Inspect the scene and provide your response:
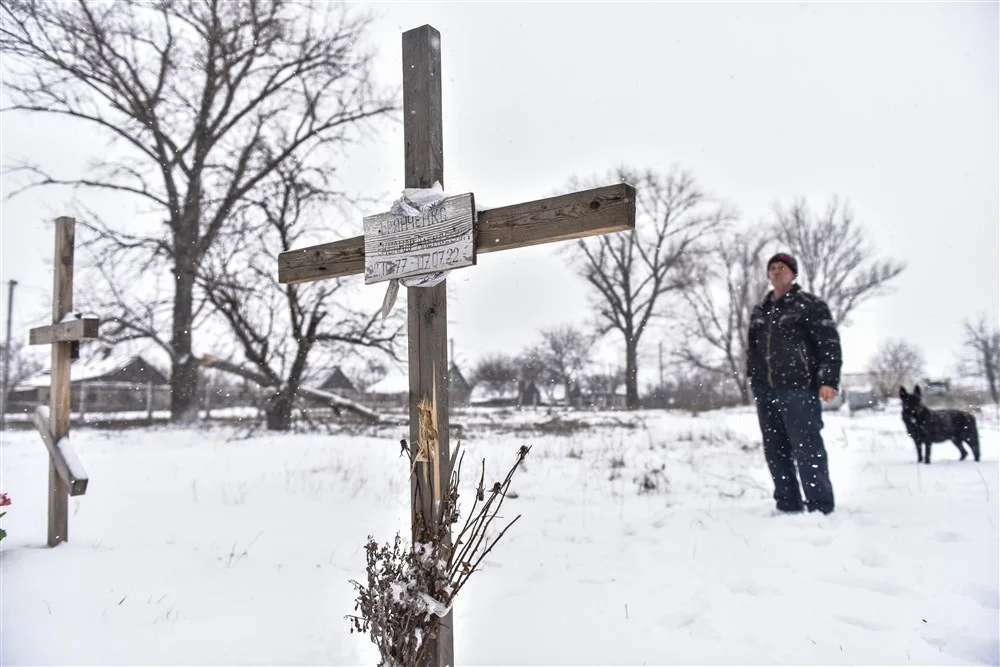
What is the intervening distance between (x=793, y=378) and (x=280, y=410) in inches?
407

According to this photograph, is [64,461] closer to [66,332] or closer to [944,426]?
[66,332]

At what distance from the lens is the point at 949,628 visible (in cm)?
241

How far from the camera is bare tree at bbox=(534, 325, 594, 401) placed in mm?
25875

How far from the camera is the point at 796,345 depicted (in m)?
4.08

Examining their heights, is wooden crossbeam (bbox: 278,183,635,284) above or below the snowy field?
above

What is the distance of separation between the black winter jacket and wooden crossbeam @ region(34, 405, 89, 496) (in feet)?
14.8

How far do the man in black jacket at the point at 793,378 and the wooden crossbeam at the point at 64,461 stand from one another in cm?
450

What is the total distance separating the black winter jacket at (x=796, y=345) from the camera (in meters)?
4.02

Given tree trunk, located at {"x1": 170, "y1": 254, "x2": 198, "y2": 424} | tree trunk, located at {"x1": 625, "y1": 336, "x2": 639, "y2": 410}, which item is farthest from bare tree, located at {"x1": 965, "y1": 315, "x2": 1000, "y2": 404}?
tree trunk, located at {"x1": 170, "y1": 254, "x2": 198, "y2": 424}

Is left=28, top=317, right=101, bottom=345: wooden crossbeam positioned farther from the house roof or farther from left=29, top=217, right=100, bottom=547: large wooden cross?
the house roof

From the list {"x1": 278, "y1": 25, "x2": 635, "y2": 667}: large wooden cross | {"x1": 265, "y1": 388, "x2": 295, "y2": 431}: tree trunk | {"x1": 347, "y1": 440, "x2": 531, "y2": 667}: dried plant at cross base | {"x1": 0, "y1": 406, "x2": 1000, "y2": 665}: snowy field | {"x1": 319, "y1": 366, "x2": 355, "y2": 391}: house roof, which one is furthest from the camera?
{"x1": 319, "y1": 366, "x2": 355, "y2": 391}: house roof

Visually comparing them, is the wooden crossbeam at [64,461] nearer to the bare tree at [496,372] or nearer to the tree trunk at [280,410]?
the tree trunk at [280,410]

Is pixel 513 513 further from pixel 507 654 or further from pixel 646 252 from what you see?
pixel 646 252

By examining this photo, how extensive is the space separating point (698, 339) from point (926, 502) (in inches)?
972
